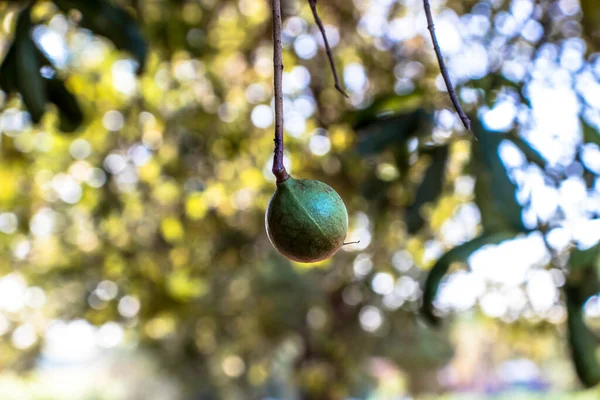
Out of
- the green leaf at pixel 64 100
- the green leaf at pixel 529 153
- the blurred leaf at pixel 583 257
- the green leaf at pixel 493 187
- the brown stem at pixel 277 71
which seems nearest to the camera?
the brown stem at pixel 277 71

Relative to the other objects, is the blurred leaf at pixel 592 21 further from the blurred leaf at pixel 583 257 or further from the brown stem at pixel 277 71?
the brown stem at pixel 277 71

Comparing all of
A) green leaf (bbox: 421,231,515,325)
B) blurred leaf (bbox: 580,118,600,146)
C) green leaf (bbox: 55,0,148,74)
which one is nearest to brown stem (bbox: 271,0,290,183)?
green leaf (bbox: 421,231,515,325)

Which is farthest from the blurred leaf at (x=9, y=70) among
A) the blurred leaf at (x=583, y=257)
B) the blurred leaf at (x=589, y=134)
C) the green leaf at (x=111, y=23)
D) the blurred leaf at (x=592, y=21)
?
the blurred leaf at (x=592, y=21)

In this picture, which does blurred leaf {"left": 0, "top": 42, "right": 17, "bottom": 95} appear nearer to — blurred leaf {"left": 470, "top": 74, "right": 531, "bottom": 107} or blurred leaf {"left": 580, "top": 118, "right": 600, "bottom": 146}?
blurred leaf {"left": 470, "top": 74, "right": 531, "bottom": 107}

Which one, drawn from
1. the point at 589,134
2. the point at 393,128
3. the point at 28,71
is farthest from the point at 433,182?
the point at 28,71

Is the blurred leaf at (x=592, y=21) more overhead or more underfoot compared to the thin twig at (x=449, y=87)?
more underfoot

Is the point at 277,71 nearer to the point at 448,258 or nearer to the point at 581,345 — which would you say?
the point at 448,258

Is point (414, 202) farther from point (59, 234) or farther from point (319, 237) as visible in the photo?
point (59, 234)
